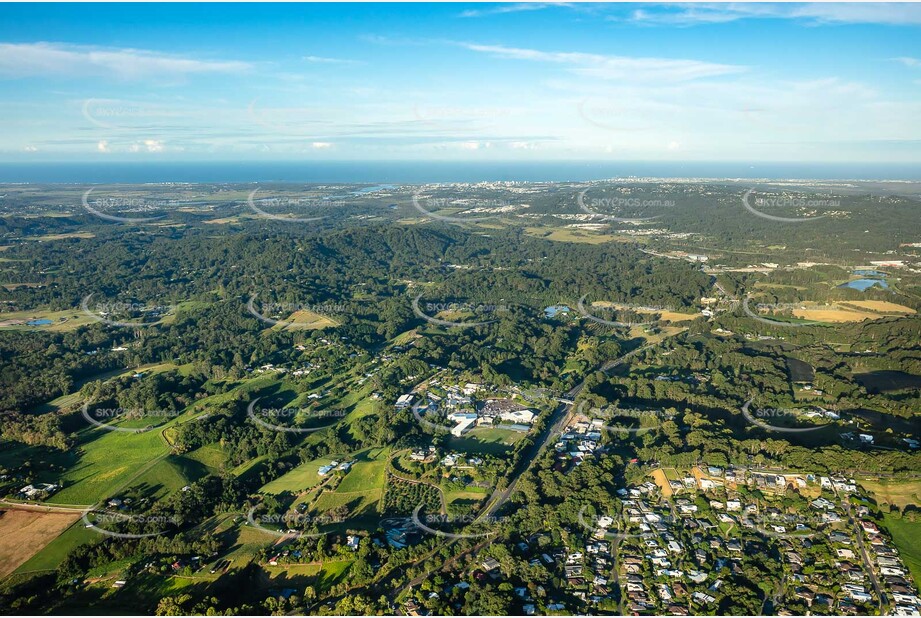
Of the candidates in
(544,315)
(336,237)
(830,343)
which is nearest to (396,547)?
(544,315)

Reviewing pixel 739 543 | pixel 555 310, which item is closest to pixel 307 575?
pixel 739 543

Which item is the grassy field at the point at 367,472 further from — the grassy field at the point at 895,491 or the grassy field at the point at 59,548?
the grassy field at the point at 895,491

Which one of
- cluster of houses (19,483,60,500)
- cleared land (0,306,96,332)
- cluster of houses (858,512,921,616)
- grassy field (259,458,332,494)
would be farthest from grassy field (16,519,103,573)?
cleared land (0,306,96,332)

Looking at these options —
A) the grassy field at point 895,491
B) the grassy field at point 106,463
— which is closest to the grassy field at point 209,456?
the grassy field at point 106,463

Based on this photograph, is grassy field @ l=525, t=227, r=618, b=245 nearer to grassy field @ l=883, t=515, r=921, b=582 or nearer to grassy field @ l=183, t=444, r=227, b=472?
grassy field @ l=883, t=515, r=921, b=582

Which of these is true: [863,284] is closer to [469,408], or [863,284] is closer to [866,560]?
[866,560]

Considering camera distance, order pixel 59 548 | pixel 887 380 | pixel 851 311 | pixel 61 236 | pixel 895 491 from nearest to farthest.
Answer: pixel 59 548 → pixel 895 491 → pixel 887 380 → pixel 851 311 → pixel 61 236
